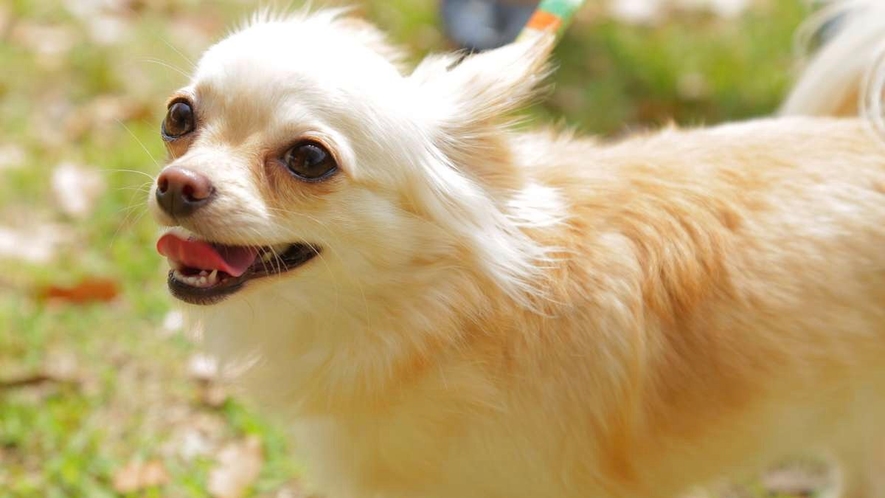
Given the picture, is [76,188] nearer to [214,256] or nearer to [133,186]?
[133,186]

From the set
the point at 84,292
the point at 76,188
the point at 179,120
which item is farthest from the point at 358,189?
the point at 76,188

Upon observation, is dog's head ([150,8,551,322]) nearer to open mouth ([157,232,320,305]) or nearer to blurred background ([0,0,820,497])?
open mouth ([157,232,320,305])

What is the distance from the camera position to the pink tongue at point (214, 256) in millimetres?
1994

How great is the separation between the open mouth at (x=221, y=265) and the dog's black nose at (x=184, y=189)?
0.14m

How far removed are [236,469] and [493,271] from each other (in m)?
1.36

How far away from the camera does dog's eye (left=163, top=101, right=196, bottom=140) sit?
2064 millimetres

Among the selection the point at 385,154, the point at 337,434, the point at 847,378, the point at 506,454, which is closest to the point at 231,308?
the point at 337,434

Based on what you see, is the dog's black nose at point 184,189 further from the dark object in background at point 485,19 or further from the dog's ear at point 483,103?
the dark object in background at point 485,19

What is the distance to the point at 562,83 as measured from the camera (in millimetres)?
4906

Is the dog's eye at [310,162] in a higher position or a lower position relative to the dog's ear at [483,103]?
lower

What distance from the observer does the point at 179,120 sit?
2.09 meters

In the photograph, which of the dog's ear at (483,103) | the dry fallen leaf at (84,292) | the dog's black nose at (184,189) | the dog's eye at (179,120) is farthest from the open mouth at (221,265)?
the dry fallen leaf at (84,292)

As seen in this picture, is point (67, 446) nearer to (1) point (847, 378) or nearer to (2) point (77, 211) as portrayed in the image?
(2) point (77, 211)

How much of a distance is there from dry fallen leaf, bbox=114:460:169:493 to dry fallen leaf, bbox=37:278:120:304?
84 centimetres
